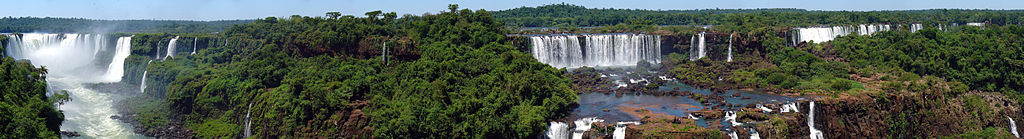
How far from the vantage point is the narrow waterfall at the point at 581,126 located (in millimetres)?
36406

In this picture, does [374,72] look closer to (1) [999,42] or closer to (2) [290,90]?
(2) [290,90]

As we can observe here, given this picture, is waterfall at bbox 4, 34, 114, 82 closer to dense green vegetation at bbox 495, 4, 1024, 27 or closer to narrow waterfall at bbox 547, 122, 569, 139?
dense green vegetation at bbox 495, 4, 1024, 27

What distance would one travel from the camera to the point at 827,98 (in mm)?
43625

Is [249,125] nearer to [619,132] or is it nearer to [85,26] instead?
[619,132]

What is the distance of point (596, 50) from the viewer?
65062mm

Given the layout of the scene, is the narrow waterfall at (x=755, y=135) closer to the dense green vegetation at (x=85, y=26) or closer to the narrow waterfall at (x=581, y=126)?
the narrow waterfall at (x=581, y=126)

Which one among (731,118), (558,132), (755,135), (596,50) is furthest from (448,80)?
(596,50)

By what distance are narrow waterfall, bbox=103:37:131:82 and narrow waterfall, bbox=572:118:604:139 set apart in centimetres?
4459

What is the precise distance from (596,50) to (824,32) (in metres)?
25.6

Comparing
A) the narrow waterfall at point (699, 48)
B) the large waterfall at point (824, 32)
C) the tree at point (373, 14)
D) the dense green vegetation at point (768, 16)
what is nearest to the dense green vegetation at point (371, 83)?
the tree at point (373, 14)

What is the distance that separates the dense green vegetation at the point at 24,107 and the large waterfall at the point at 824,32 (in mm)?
54660

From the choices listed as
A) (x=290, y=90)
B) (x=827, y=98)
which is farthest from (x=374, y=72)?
(x=827, y=98)

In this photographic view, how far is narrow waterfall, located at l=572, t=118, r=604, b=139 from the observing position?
36406 mm

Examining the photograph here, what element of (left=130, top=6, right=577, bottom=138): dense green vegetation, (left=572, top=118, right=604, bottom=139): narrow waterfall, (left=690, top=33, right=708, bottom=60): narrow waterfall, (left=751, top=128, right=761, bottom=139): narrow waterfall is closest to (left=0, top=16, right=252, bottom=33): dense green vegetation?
(left=130, top=6, right=577, bottom=138): dense green vegetation
